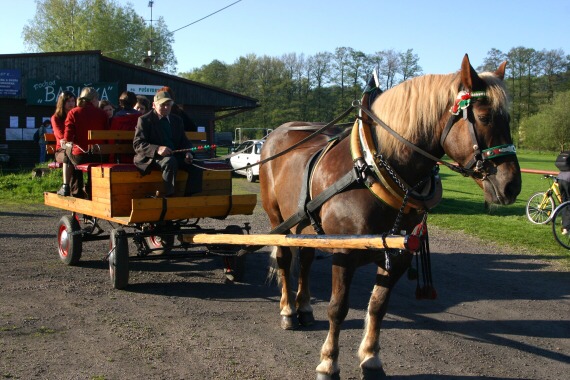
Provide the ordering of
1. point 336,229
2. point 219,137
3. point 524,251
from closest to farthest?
point 336,229 < point 524,251 < point 219,137

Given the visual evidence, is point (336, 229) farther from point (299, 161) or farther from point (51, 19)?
point (51, 19)

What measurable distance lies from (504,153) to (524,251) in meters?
6.37

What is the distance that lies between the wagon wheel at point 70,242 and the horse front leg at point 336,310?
4.37 meters

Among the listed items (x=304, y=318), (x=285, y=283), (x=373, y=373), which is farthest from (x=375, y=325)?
(x=285, y=283)

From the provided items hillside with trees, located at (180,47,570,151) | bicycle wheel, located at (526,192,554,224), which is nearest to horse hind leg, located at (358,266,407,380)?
bicycle wheel, located at (526,192,554,224)

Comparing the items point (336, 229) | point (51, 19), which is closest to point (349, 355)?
point (336, 229)

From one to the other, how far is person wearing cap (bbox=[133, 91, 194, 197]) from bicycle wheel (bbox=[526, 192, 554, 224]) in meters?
8.71

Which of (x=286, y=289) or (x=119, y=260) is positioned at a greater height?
(x=119, y=260)

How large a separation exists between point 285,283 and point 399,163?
2184 millimetres

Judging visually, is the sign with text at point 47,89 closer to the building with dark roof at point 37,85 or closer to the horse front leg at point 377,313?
the building with dark roof at point 37,85

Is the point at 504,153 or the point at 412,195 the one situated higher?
the point at 504,153

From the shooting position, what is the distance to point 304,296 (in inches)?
222

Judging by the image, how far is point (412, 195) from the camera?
3.93 meters

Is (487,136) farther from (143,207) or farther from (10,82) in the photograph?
(10,82)
